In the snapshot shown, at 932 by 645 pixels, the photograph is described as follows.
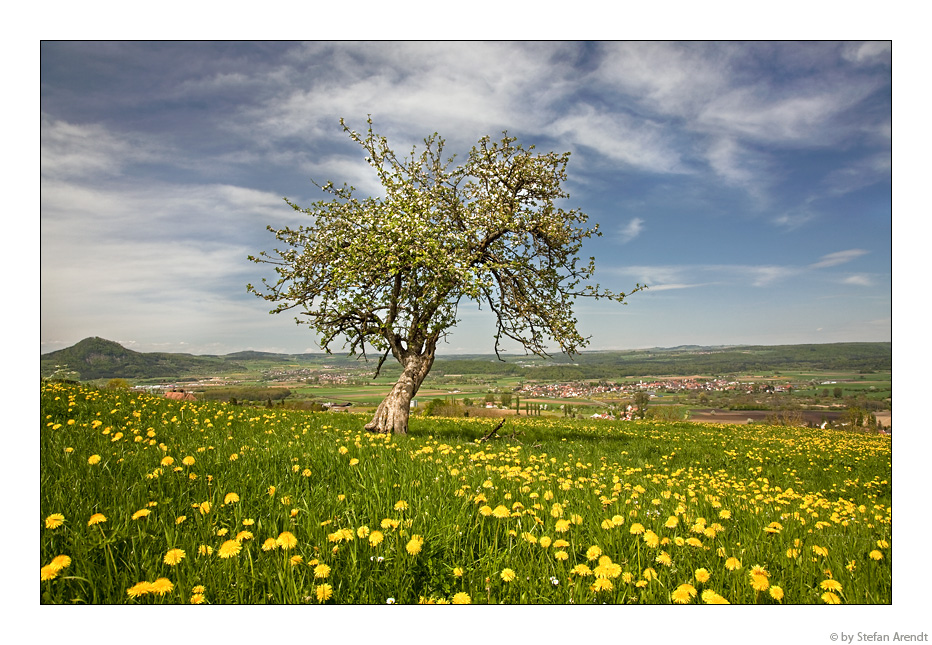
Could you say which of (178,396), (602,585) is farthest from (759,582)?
(178,396)

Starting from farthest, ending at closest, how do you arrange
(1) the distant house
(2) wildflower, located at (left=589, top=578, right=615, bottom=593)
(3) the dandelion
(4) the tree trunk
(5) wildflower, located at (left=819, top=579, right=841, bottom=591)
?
1. (4) the tree trunk
2. (1) the distant house
3. (5) wildflower, located at (left=819, top=579, right=841, bottom=591)
4. (2) wildflower, located at (left=589, top=578, right=615, bottom=593)
5. (3) the dandelion

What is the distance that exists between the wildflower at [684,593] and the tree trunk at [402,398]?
7.90m

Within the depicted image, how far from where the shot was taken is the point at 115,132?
16.0 feet

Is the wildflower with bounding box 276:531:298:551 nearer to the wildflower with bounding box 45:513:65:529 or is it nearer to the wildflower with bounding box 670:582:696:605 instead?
the wildflower with bounding box 45:513:65:529

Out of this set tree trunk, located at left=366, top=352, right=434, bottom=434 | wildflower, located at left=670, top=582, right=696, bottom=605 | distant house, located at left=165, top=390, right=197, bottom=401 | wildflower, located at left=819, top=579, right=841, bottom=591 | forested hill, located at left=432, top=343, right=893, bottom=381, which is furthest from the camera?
tree trunk, located at left=366, top=352, right=434, bottom=434

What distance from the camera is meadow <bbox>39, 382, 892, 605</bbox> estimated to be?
8.18ft

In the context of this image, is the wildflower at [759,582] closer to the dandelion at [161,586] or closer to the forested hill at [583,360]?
the forested hill at [583,360]

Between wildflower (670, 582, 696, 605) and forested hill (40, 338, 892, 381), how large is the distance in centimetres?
323

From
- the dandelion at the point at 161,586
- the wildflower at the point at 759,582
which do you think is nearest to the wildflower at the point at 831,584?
the wildflower at the point at 759,582

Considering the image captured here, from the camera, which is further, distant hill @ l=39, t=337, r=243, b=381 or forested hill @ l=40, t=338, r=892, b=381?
forested hill @ l=40, t=338, r=892, b=381

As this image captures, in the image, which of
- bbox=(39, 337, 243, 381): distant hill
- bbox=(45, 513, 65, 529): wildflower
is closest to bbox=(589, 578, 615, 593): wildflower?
bbox=(45, 513, 65, 529): wildflower

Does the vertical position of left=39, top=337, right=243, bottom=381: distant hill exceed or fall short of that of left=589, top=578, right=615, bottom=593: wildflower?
it exceeds it
